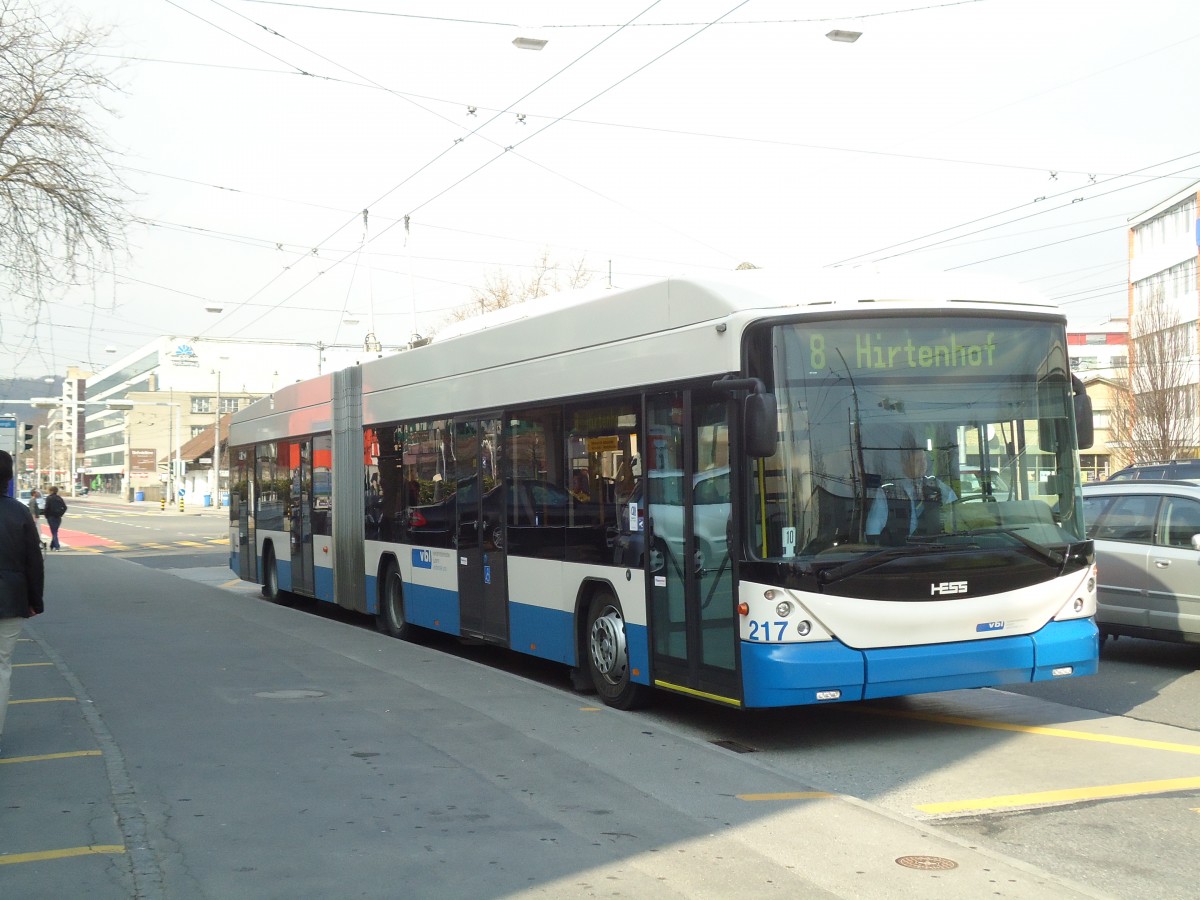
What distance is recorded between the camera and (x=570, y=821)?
6418 mm

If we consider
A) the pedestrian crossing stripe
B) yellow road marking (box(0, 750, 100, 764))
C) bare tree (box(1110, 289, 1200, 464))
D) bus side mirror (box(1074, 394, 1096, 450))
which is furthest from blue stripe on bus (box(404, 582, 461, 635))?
bare tree (box(1110, 289, 1200, 464))

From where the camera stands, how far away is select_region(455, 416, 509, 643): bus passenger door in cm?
1162

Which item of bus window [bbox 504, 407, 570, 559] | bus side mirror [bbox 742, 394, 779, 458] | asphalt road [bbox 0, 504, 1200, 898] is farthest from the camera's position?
bus window [bbox 504, 407, 570, 559]

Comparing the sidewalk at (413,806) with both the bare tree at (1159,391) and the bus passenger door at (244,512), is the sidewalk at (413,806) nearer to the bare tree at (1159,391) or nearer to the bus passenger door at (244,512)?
the bus passenger door at (244,512)

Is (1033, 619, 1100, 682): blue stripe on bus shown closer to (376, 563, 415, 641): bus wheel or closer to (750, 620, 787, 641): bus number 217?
(750, 620, 787, 641): bus number 217

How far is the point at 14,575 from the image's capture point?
7.76 meters

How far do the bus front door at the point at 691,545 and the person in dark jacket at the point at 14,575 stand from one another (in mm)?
3991

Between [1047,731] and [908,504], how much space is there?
212 cm

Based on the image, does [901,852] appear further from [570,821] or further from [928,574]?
[928,574]

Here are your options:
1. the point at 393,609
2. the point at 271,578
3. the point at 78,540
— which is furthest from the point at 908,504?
the point at 78,540

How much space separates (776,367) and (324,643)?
7749 millimetres

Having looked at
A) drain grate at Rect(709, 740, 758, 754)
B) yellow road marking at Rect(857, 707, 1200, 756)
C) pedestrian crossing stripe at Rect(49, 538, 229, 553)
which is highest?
pedestrian crossing stripe at Rect(49, 538, 229, 553)

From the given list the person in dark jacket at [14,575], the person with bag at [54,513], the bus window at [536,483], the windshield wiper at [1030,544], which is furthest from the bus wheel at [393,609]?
the person with bag at [54,513]

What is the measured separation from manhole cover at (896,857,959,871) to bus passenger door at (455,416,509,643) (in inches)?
242
